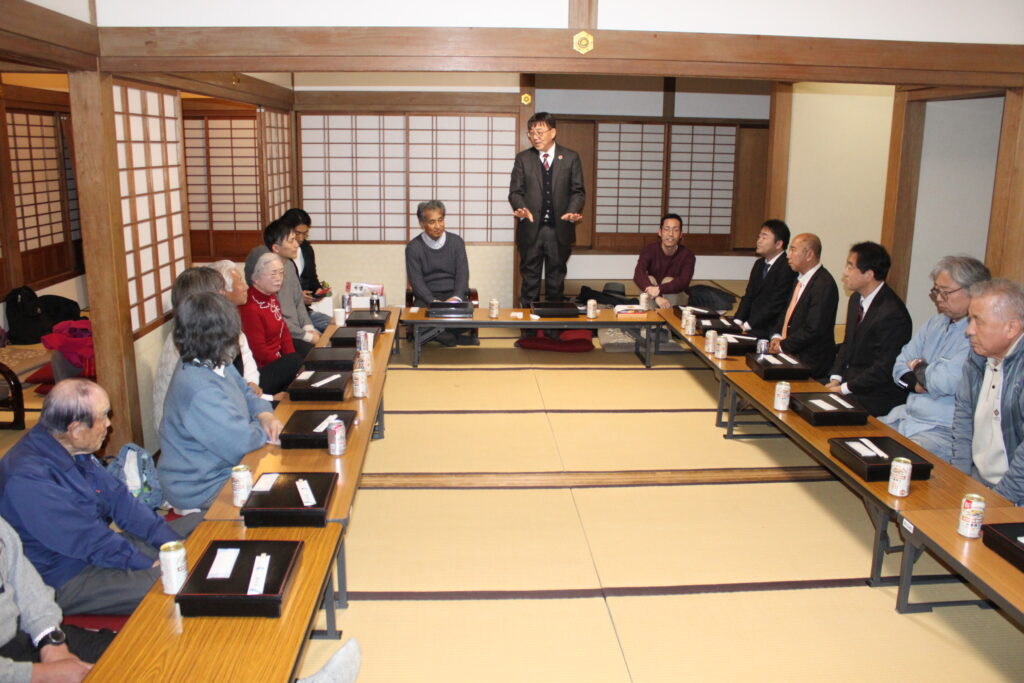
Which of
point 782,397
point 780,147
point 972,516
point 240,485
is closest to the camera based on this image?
point 972,516

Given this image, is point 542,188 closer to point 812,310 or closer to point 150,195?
point 812,310

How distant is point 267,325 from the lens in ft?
14.6

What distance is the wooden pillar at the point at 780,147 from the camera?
696 centimetres

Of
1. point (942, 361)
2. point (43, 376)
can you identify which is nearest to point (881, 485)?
point (942, 361)

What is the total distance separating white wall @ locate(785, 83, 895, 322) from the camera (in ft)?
22.7

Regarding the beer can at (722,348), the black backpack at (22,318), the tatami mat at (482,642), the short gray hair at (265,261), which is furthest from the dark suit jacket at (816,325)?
the black backpack at (22,318)

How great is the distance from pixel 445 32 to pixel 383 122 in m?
3.89

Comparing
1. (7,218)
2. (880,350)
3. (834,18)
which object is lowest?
(880,350)

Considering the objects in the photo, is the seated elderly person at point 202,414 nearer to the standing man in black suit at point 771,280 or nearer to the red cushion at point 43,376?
the red cushion at point 43,376

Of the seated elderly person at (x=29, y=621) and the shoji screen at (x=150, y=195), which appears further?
the shoji screen at (x=150, y=195)

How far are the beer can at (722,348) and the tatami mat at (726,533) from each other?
1.01m

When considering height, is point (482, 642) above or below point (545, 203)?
below

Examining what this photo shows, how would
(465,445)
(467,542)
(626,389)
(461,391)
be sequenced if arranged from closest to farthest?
1. (467,542)
2. (465,445)
3. (461,391)
4. (626,389)

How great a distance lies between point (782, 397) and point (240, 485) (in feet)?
8.02
